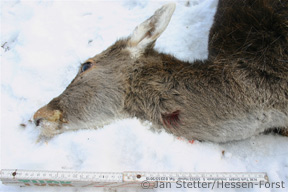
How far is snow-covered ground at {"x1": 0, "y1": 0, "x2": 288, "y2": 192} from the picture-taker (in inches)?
118

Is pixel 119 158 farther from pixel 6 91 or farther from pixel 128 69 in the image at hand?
pixel 6 91

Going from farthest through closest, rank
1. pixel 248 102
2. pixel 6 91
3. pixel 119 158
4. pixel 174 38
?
pixel 174 38
pixel 6 91
pixel 119 158
pixel 248 102

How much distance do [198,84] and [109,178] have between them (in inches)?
59.3

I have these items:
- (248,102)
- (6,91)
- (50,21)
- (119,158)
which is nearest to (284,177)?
(248,102)

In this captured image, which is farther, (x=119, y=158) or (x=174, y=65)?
(x=119, y=158)

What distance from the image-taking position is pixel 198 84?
2.62 m

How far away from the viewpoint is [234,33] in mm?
2758

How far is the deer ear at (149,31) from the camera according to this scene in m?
2.78

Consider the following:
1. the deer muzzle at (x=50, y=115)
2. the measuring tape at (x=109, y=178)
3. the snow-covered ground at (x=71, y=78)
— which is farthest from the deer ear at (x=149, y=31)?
the measuring tape at (x=109, y=178)

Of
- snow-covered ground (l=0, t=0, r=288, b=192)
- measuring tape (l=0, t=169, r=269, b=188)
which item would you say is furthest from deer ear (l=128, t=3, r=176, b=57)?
measuring tape (l=0, t=169, r=269, b=188)

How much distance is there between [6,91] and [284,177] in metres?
4.22

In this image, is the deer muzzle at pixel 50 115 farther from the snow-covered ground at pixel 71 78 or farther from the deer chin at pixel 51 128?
the snow-covered ground at pixel 71 78

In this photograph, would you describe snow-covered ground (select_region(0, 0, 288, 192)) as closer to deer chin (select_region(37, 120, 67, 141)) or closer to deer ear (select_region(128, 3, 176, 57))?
deer chin (select_region(37, 120, 67, 141))

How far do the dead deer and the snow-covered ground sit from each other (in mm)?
320
